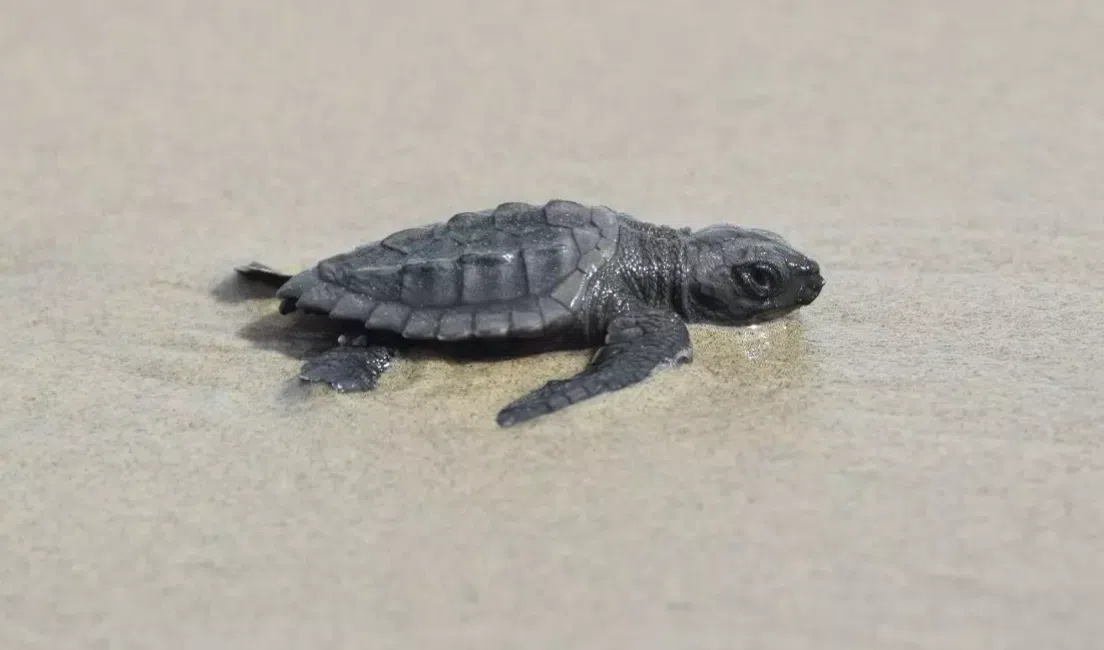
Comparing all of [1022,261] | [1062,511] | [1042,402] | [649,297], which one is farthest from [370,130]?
[1062,511]

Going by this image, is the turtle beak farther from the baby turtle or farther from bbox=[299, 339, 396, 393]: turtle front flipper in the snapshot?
bbox=[299, 339, 396, 393]: turtle front flipper

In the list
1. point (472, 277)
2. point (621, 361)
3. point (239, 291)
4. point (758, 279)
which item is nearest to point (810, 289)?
point (758, 279)

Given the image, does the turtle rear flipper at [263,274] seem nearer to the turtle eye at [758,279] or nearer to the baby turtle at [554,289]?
the baby turtle at [554,289]

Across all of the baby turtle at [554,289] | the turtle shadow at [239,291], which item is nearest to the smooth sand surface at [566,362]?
the turtle shadow at [239,291]

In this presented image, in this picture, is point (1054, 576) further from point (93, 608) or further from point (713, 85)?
point (713, 85)

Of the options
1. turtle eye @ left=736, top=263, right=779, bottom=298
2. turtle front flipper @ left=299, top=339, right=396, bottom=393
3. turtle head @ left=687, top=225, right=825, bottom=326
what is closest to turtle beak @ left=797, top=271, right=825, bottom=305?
turtle head @ left=687, top=225, right=825, bottom=326
